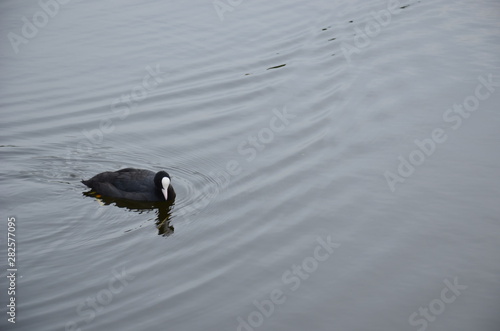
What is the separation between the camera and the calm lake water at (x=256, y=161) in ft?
27.6

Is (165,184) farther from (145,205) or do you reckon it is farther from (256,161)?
(256,161)

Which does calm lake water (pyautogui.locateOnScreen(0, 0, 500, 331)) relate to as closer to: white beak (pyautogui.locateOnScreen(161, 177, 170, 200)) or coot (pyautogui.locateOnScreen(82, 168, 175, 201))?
coot (pyautogui.locateOnScreen(82, 168, 175, 201))

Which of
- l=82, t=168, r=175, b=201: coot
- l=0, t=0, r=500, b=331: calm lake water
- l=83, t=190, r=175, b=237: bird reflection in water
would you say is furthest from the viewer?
l=82, t=168, r=175, b=201: coot

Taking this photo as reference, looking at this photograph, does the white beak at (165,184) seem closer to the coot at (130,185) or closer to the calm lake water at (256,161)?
the coot at (130,185)

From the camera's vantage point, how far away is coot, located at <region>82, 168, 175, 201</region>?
35.0ft

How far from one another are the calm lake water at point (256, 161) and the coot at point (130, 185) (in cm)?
18

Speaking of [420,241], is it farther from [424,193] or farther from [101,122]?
[101,122]

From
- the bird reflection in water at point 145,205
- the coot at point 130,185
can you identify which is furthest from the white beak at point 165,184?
the bird reflection in water at point 145,205

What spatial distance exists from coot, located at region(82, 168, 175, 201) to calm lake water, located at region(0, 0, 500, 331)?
18cm

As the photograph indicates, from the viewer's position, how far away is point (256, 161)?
1155 cm

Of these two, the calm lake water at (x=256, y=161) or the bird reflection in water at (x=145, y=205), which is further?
the bird reflection in water at (x=145, y=205)

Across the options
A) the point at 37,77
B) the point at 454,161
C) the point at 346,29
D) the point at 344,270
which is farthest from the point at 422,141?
the point at 37,77

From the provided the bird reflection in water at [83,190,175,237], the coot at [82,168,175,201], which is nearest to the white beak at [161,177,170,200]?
the coot at [82,168,175,201]

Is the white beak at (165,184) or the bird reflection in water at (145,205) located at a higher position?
the white beak at (165,184)
